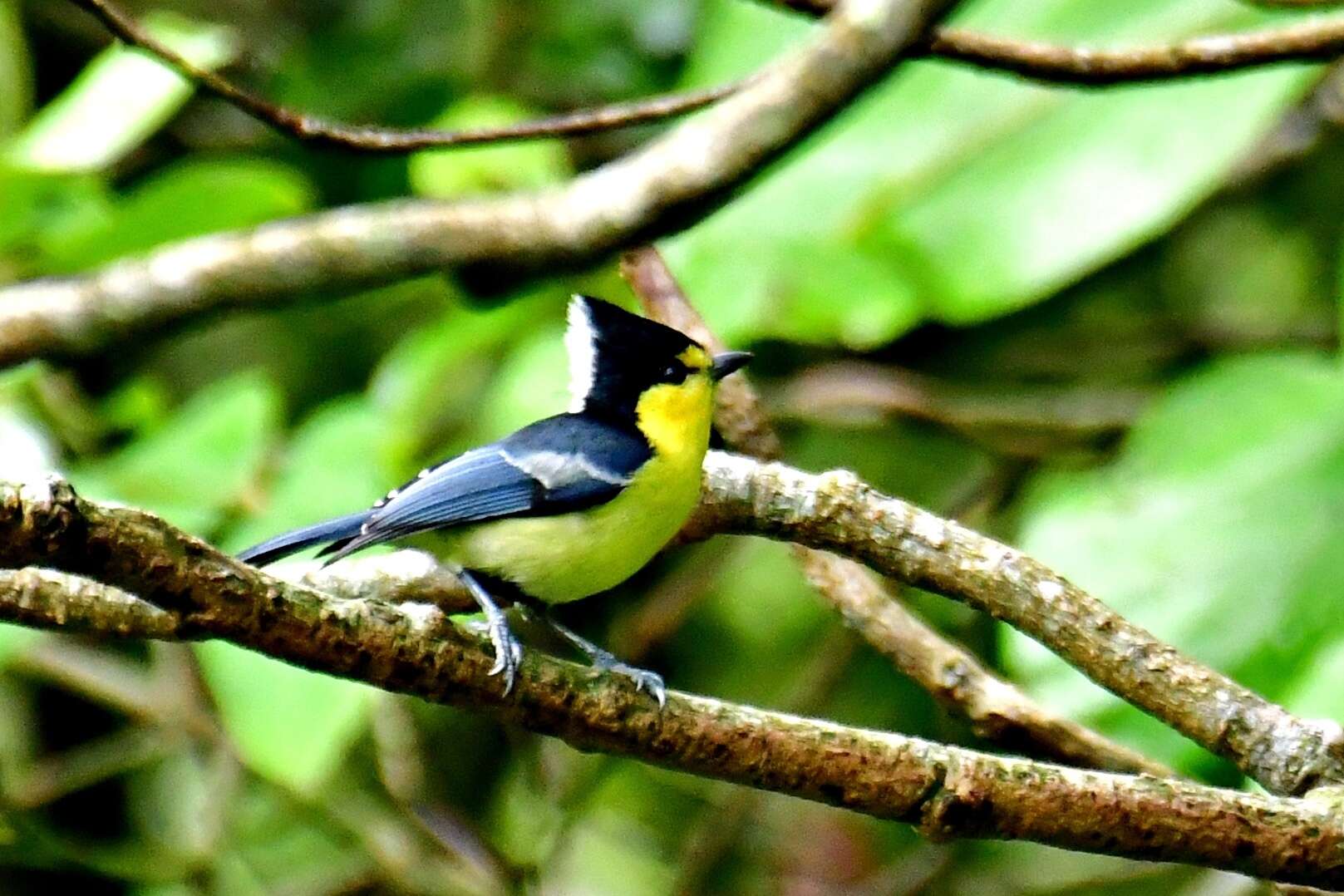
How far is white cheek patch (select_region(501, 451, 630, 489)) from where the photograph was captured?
1675 millimetres

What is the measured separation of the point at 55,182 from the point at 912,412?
1.49 m

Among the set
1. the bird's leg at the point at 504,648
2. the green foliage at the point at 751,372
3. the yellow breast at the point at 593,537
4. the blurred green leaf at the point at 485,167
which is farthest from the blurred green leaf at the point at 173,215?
the bird's leg at the point at 504,648

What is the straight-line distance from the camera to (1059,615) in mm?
1456

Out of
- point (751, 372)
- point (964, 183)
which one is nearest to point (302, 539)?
point (964, 183)

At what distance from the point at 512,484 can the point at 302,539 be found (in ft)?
0.75

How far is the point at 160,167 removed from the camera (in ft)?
11.9

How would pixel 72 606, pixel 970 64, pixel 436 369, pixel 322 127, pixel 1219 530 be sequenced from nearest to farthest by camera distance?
pixel 72 606
pixel 322 127
pixel 970 64
pixel 1219 530
pixel 436 369

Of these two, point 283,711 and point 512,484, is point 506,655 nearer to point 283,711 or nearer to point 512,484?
point 512,484

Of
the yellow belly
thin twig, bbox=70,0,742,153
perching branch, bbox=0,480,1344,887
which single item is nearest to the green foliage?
thin twig, bbox=70,0,742,153

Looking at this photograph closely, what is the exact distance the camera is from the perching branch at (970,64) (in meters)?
1.54

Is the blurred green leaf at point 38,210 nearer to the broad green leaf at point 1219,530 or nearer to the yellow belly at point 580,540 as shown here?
the yellow belly at point 580,540

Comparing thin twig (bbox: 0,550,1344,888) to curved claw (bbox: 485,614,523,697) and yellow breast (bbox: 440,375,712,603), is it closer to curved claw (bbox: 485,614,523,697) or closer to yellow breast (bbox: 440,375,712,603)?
curved claw (bbox: 485,614,523,697)

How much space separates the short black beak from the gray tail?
16.4 inches

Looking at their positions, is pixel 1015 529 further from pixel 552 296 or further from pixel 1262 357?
pixel 552 296
